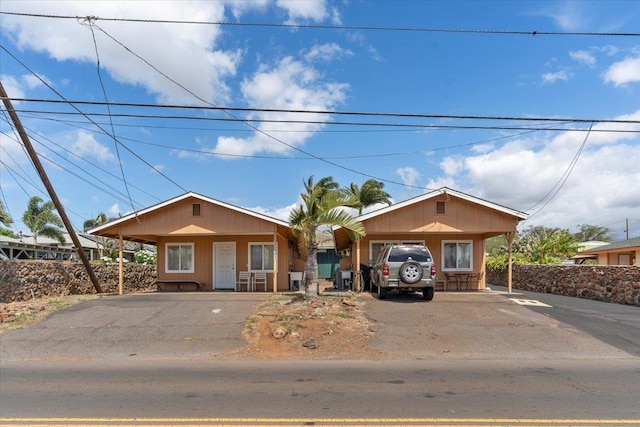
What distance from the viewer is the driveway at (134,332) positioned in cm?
961

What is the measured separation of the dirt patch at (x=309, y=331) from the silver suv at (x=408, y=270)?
1.50m

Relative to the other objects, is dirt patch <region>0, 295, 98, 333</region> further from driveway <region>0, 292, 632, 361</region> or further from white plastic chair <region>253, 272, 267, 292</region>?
white plastic chair <region>253, 272, 267, 292</region>

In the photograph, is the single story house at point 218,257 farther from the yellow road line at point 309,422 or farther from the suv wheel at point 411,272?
the yellow road line at point 309,422

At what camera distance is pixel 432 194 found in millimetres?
17953

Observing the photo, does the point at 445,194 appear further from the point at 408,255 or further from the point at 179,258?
the point at 179,258

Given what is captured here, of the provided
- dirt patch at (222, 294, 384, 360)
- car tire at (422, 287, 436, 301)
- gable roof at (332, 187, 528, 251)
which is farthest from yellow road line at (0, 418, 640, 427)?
gable roof at (332, 187, 528, 251)

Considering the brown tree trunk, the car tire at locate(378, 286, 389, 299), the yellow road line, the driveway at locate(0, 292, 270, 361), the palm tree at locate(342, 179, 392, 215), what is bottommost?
the driveway at locate(0, 292, 270, 361)

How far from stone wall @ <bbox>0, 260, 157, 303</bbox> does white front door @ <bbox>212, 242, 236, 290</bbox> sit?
231 inches

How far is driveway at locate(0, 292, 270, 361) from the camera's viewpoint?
9609 millimetres

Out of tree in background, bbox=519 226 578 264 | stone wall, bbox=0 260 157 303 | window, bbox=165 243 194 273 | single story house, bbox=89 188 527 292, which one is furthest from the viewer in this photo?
tree in background, bbox=519 226 578 264

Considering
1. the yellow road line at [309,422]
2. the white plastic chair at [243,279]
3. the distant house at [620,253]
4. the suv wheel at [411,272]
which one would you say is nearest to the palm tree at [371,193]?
the distant house at [620,253]

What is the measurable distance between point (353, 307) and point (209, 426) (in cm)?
→ 869

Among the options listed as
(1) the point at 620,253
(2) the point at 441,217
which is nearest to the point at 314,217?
(2) the point at 441,217

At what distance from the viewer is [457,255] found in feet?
66.2
